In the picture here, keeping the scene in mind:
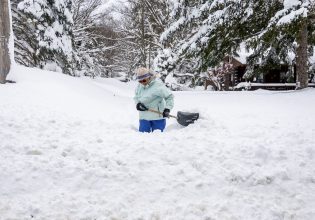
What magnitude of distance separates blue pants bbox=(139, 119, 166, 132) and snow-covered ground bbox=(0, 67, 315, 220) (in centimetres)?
67

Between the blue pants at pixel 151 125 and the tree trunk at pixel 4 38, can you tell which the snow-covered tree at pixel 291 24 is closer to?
the blue pants at pixel 151 125

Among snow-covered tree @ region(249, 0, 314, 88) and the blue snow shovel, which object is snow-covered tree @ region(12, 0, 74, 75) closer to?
snow-covered tree @ region(249, 0, 314, 88)

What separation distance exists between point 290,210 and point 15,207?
8.43 ft

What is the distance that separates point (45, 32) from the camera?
58.3 ft

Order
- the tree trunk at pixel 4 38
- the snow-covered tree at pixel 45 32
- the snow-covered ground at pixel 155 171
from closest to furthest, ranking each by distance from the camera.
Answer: the snow-covered ground at pixel 155 171, the tree trunk at pixel 4 38, the snow-covered tree at pixel 45 32

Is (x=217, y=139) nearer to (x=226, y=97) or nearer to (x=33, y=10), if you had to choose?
(x=226, y=97)

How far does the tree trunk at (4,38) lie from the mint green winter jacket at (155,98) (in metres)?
6.32

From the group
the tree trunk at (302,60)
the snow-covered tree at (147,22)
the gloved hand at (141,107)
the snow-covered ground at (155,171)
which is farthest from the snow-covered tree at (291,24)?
the snow-covered tree at (147,22)

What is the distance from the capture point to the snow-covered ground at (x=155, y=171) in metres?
3.49

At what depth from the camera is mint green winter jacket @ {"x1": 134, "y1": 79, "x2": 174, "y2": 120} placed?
23.0 ft

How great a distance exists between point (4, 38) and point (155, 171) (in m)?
9.10

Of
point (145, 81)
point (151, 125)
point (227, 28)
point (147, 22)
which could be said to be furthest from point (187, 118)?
point (147, 22)

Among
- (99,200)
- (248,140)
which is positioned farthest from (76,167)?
(248,140)

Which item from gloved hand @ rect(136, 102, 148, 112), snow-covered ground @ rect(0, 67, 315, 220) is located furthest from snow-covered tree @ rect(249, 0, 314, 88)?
gloved hand @ rect(136, 102, 148, 112)
